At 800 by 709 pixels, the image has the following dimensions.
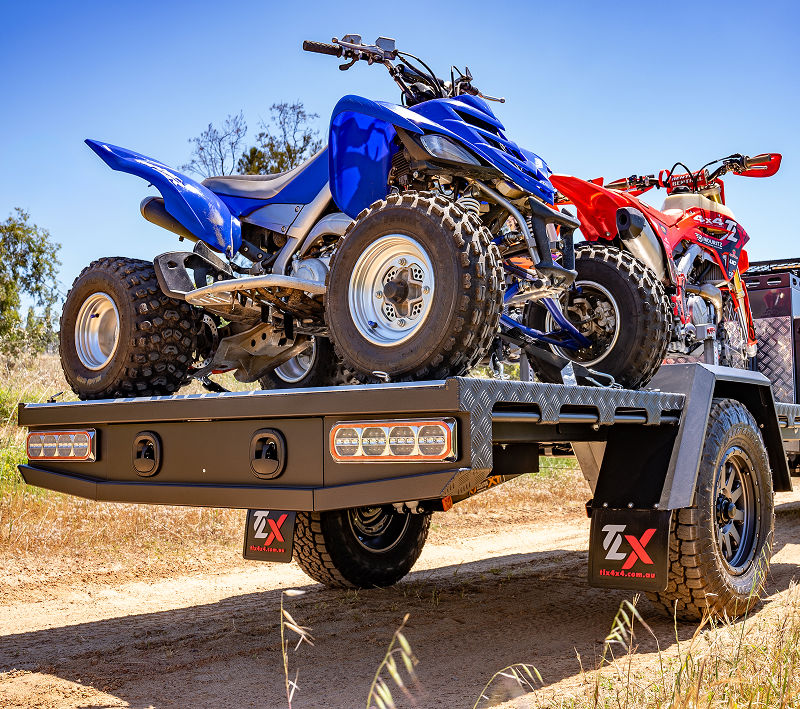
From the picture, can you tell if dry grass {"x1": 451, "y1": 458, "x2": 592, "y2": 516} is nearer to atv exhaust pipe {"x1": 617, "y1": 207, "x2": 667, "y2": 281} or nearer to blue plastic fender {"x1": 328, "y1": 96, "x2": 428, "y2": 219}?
atv exhaust pipe {"x1": 617, "y1": 207, "x2": 667, "y2": 281}

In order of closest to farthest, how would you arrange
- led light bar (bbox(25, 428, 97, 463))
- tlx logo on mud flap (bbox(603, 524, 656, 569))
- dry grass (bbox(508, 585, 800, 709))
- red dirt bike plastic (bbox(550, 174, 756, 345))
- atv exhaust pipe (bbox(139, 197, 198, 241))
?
dry grass (bbox(508, 585, 800, 709)) < led light bar (bbox(25, 428, 97, 463)) < tlx logo on mud flap (bbox(603, 524, 656, 569)) < atv exhaust pipe (bbox(139, 197, 198, 241)) < red dirt bike plastic (bbox(550, 174, 756, 345))

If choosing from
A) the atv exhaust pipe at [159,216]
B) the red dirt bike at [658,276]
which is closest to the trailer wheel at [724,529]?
the red dirt bike at [658,276]

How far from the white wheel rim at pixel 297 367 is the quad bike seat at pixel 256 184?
0.93 metres

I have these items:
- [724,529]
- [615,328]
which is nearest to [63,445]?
[615,328]

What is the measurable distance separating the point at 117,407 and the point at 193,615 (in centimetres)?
180

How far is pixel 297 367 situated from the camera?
4.84 m

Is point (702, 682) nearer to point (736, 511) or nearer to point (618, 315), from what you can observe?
point (736, 511)

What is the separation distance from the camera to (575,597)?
4.80 meters

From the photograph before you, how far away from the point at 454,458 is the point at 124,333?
1.89 meters

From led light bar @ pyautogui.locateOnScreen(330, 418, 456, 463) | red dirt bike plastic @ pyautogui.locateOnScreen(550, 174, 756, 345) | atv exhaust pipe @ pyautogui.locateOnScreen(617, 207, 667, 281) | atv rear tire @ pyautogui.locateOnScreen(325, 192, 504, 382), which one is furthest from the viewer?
red dirt bike plastic @ pyautogui.locateOnScreen(550, 174, 756, 345)

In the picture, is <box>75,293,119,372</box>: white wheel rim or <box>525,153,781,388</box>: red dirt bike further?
<box>525,153,781,388</box>: red dirt bike

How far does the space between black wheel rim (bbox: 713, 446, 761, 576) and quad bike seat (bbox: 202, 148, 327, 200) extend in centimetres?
262

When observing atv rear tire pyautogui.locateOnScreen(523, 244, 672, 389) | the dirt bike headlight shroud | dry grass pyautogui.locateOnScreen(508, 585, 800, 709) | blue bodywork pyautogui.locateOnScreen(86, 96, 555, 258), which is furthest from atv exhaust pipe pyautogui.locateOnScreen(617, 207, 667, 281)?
dry grass pyautogui.locateOnScreen(508, 585, 800, 709)

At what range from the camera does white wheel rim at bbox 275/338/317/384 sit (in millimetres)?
4695
